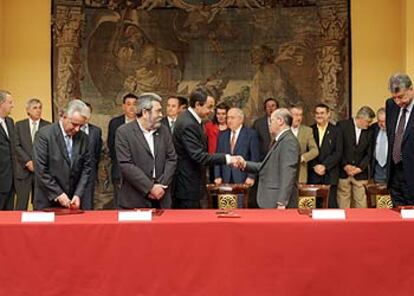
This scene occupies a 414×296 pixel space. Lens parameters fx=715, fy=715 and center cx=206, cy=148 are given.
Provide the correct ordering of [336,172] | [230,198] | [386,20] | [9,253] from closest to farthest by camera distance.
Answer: [9,253] < [230,198] < [336,172] < [386,20]

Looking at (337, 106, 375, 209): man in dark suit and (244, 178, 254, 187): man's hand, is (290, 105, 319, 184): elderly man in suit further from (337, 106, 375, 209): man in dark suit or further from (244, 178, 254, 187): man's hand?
(244, 178, 254, 187): man's hand

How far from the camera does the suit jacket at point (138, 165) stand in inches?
→ 227

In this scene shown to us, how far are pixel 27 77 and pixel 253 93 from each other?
3.45 metres

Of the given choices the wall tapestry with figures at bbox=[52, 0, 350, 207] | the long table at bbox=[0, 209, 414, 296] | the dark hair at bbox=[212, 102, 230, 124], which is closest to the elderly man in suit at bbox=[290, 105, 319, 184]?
the dark hair at bbox=[212, 102, 230, 124]

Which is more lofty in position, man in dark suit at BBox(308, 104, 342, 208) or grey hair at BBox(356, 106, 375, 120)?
grey hair at BBox(356, 106, 375, 120)

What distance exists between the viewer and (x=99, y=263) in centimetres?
441

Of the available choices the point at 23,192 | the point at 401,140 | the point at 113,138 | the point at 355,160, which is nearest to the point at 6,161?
the point at 23,192

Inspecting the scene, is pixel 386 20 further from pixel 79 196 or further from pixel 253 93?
pixel 79 196

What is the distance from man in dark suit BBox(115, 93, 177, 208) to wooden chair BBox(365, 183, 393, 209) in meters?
2.91

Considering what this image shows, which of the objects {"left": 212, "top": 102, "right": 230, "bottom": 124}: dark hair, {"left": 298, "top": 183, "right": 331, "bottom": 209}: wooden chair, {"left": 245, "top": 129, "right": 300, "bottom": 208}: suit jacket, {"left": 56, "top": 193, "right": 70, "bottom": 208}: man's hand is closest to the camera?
{"left": 56, "top": 193, "right": 70, "bottom": 208}: man's hand

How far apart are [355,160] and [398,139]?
378cm

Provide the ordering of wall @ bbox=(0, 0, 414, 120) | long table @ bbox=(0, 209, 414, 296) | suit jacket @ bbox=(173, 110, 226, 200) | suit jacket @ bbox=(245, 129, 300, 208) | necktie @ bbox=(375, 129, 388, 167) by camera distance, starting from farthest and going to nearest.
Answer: wall @ bbox=(0, 0, 414, 120) < necktie @ bbox=(375, 129, 388, 167) < suit jacket @ bbox=(173, 110, 226, 200) < suit jacket @ bbox=(245, 129, 300, 208) < long table @ bbox=(0, 209, 414, 296)

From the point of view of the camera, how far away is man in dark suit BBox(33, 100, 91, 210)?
19.0 ft

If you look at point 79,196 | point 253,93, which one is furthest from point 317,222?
point 253,93
